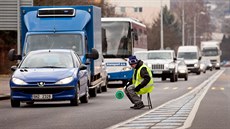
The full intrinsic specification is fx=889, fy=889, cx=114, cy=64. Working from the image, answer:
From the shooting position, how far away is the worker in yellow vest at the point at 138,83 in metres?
22.7

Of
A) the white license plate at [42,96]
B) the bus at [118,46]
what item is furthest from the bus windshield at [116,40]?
the white license plate at [42,96]

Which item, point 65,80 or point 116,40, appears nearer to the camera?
point 65,80

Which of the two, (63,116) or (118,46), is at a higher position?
(118,46)

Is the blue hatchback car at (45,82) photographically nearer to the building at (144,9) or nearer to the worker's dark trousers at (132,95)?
the worker's dark trousers at (132,95)

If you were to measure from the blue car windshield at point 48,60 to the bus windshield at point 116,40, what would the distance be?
1754cm

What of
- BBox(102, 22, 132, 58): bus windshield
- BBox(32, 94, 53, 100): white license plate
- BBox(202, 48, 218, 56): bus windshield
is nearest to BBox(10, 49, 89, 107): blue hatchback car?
BBox(32, 94, 53, 100): white license plate

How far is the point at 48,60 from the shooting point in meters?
25.2

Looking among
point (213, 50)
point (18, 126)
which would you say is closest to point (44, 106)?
point (18, 126)

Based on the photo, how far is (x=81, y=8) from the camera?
30656 millimetres

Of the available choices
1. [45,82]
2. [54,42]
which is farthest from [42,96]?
[54,42]

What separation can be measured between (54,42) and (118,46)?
14660 mm

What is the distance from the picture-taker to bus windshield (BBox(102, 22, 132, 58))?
43.3 meters

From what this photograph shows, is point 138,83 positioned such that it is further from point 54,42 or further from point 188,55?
point 188,55

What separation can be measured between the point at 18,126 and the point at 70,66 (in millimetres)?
8270
